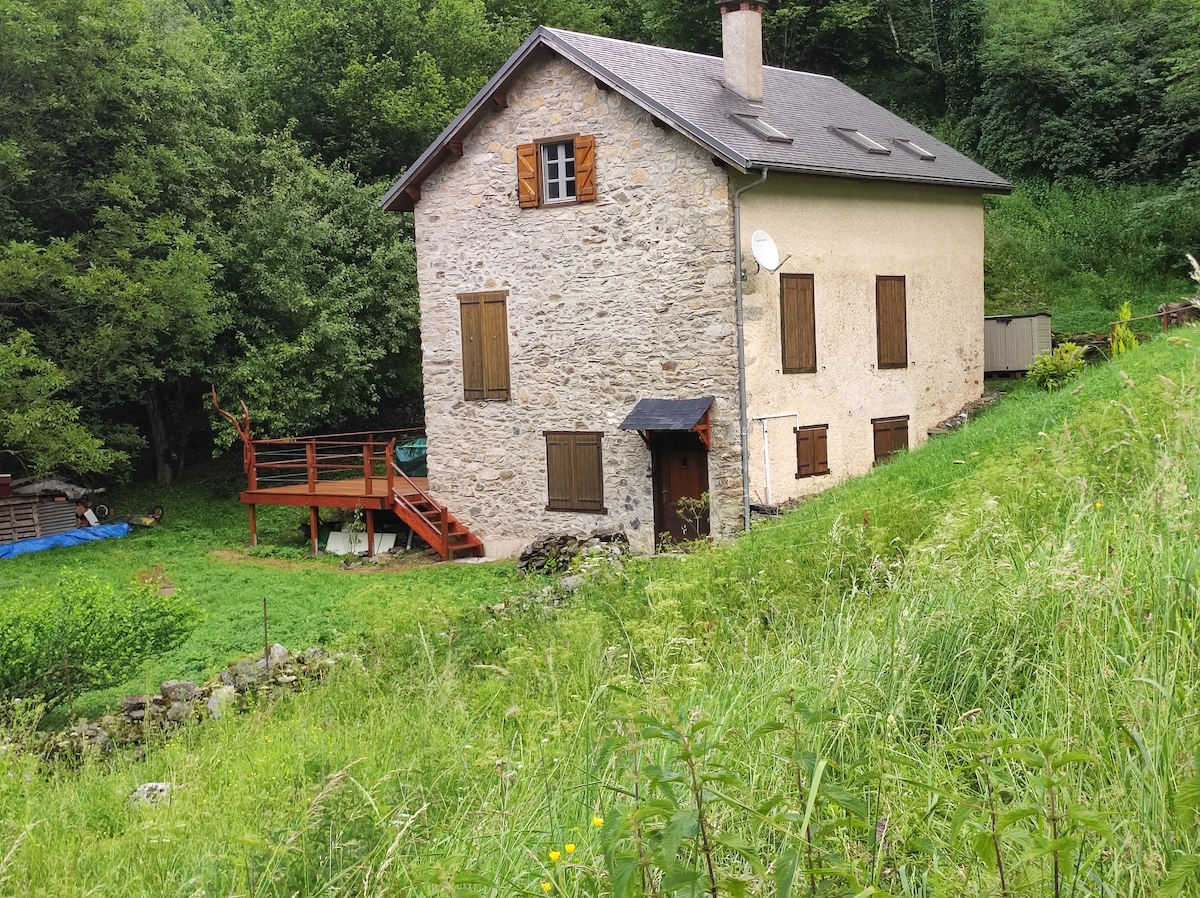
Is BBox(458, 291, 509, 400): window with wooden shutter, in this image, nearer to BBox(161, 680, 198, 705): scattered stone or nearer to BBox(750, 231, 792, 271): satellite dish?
BBox(750, 231, 792, 271): satellite dish

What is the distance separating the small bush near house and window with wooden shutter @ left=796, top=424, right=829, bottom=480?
383cm

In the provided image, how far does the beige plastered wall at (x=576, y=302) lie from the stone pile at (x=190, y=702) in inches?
298

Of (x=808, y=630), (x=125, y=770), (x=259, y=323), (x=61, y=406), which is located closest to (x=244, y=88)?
(x=259, y=323)

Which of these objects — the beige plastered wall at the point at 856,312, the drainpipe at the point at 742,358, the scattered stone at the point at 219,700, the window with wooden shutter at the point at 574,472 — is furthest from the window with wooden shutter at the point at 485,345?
the scattered stone at the point at 219,700

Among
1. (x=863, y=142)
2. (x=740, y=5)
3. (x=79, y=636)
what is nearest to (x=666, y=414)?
(x=863, y=142)

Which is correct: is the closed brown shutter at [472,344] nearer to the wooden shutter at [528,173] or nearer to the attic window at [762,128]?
the wooden shutter at [528,173]

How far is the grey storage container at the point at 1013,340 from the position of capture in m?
20.6

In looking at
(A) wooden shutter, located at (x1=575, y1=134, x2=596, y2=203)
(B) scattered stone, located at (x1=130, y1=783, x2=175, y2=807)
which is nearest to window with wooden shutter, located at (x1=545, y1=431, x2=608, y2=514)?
(A) wooden shutter, located at (x1=575, y1=134, x2=596, y2=203)

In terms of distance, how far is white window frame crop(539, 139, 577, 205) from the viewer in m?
16.9

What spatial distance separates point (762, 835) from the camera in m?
3.04

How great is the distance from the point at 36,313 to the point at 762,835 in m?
21.6

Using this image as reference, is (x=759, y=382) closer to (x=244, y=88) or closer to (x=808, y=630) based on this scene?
(x=808, y=630)

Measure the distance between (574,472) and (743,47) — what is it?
7067 mm

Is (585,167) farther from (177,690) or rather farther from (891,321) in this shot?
(177,690)
